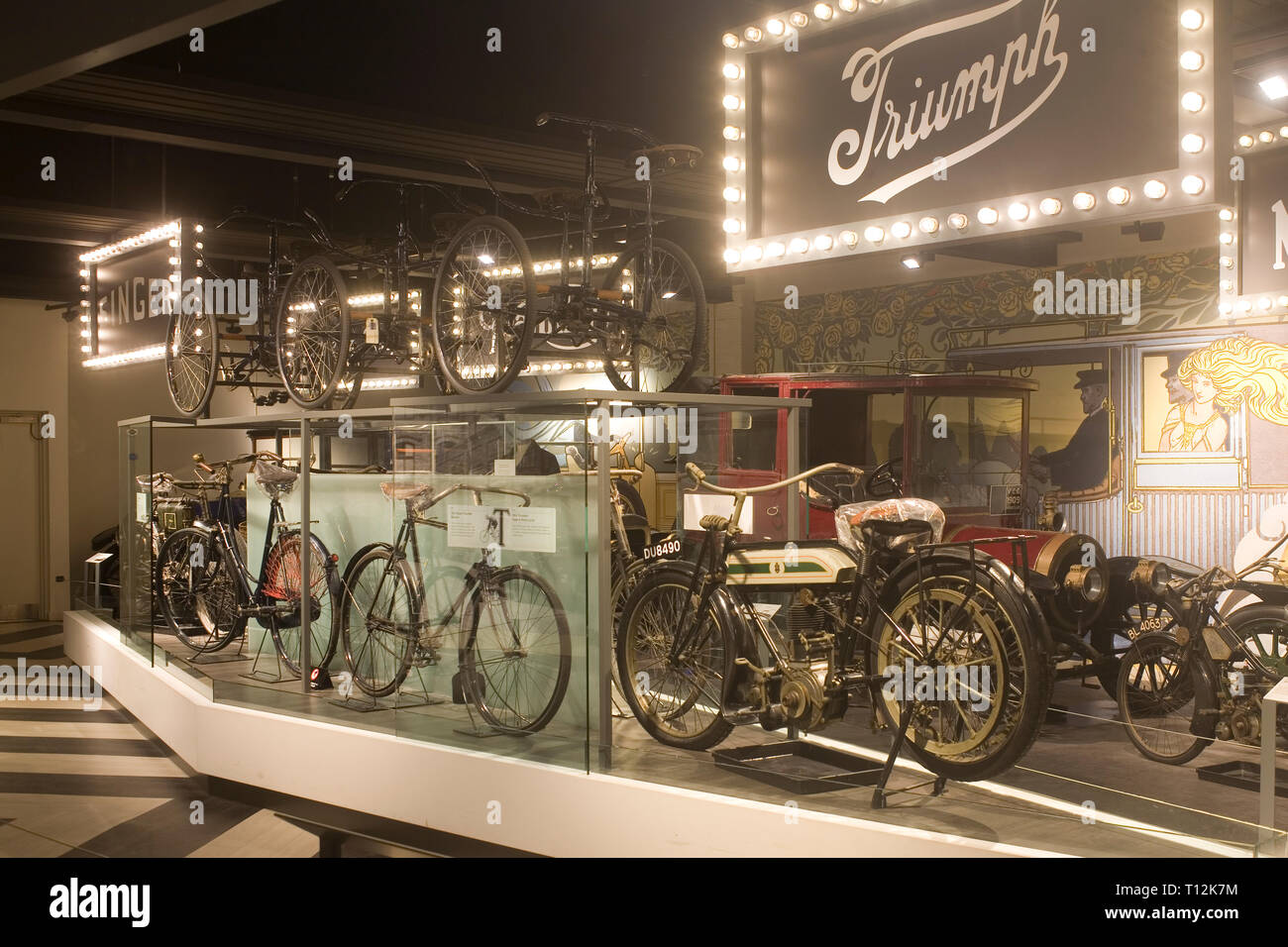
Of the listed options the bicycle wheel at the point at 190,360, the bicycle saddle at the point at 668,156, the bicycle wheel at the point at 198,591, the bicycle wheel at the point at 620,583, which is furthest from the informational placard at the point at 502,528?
the bicycle wheel at the point at 190,360

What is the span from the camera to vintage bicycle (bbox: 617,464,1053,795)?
11.6 feet

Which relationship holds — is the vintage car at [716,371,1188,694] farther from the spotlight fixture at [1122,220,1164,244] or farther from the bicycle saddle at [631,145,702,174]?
the bicycle saddle at [631,145,702,174]

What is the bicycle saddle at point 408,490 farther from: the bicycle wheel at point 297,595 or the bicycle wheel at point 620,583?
the bicycle wheel at point 297,595

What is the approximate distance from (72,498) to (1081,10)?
474 inches

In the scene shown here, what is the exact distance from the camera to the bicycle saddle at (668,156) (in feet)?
16.5

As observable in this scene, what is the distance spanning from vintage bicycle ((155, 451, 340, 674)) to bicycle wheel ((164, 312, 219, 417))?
413 millimetres

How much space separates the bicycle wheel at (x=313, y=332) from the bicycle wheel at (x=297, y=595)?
86cm

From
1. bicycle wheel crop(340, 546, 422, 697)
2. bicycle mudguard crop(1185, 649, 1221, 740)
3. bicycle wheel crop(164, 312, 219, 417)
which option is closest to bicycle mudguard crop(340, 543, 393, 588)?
bicycle wheel crop(340, 546, 422, 697)

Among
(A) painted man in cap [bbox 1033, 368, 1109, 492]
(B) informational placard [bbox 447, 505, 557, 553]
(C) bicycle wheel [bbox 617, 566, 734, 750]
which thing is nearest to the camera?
(C) bicycle wheel [bbox 617, 566, 734, 750]
